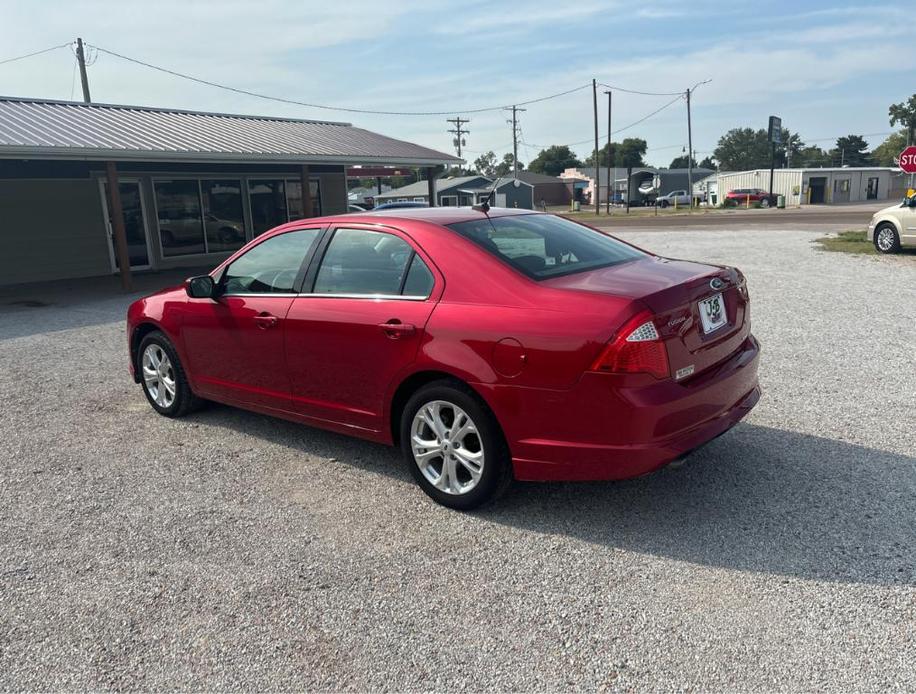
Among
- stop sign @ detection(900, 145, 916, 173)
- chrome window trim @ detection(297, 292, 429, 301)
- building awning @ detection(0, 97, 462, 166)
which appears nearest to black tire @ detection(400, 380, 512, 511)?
chrome window trim @ detection(297, 292, 429, 301)

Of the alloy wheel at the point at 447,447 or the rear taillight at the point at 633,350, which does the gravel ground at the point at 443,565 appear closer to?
the alloy wheel at the point at 447,447

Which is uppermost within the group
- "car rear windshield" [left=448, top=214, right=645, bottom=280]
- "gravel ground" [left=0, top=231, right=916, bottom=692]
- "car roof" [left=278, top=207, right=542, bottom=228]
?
"car roof" [left=278, top=207, right=542, bottom=228]

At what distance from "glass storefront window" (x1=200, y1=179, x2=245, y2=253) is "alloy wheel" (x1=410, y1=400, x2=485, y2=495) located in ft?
55.1

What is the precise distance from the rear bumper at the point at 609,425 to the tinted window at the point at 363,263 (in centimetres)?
111

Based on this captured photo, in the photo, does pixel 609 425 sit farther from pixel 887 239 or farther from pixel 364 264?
pixel 887 239

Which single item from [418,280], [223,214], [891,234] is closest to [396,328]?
[418,280]

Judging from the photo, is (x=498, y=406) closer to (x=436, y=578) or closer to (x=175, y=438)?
(x=436, y=578)

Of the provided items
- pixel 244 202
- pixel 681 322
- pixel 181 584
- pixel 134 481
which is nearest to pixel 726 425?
pixel 681 322

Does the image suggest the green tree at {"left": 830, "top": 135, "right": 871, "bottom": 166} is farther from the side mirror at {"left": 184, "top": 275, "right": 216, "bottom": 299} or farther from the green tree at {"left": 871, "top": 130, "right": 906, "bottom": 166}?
the side mirror at {"left": 184, "top": 275, "right": 216, "bottom": 299}

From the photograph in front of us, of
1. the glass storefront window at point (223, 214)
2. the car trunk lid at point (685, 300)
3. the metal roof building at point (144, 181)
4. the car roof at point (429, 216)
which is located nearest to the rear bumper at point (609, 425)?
the car trunk lid at point (685, 300)

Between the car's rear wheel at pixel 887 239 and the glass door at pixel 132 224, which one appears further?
the glass door at pixel 132 224

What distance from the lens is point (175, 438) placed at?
17.7 feet

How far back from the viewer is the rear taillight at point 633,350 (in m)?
3.40

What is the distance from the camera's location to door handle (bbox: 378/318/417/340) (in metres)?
4.00
